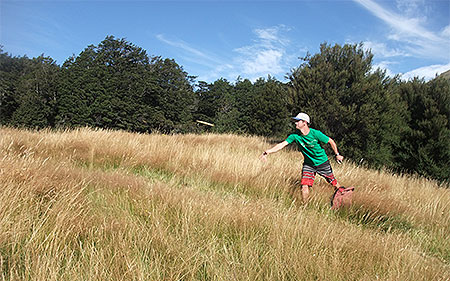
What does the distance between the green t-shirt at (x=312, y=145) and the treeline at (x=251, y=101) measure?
26.3 feet

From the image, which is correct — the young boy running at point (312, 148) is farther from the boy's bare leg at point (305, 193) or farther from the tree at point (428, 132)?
the tree at point (428, 132)

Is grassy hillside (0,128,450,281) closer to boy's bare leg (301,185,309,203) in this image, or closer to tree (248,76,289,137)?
boy's bare leg (301,185,309,203)

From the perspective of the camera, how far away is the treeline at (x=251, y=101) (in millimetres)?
11891

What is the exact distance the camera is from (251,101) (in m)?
41.6

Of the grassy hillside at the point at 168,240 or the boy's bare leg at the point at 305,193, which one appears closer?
the grassy hillside at the point at 168,240

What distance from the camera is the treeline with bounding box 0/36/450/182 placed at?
11891mm

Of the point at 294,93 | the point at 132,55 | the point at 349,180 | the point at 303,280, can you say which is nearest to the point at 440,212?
the point at 349,180

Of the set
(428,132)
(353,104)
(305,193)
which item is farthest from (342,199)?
(428,132)

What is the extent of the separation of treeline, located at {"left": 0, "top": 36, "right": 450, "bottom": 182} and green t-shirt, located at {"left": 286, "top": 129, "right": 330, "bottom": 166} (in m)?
8.01

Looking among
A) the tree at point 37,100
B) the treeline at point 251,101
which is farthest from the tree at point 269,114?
the tree at point 37,100

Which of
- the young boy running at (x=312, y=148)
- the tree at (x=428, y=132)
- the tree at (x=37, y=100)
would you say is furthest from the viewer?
the tree at (x=37, y=100)

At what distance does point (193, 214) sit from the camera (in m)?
2.41

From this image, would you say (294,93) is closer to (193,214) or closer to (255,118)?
(193,214)

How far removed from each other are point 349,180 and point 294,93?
26.0 feet
